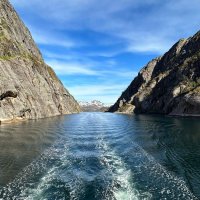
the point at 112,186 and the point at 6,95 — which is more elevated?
the point at 6,95

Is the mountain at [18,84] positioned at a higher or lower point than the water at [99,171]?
higher

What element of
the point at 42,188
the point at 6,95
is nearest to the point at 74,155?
the point at 42,188

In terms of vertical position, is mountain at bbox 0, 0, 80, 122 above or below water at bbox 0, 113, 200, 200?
above

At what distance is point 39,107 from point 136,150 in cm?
9141

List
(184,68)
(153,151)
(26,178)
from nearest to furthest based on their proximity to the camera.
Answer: (26,178), (153,151), (184,68)

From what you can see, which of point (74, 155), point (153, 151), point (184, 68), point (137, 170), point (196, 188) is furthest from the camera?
point (184, 68)

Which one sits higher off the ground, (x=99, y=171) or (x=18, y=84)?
(x=18, y=84)

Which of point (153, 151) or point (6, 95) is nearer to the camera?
point (153, 151)

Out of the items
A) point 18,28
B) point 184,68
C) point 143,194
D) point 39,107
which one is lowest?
point 143,194

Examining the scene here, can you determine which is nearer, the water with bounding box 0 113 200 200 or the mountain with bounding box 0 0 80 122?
the water with bounding box 0 113 200 200

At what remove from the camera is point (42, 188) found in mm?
22844

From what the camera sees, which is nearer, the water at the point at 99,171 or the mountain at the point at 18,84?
the water at the point at 99,171

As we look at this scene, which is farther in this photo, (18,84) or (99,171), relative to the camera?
(18,84)

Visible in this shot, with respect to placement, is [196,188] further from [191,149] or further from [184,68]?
[184,68]
